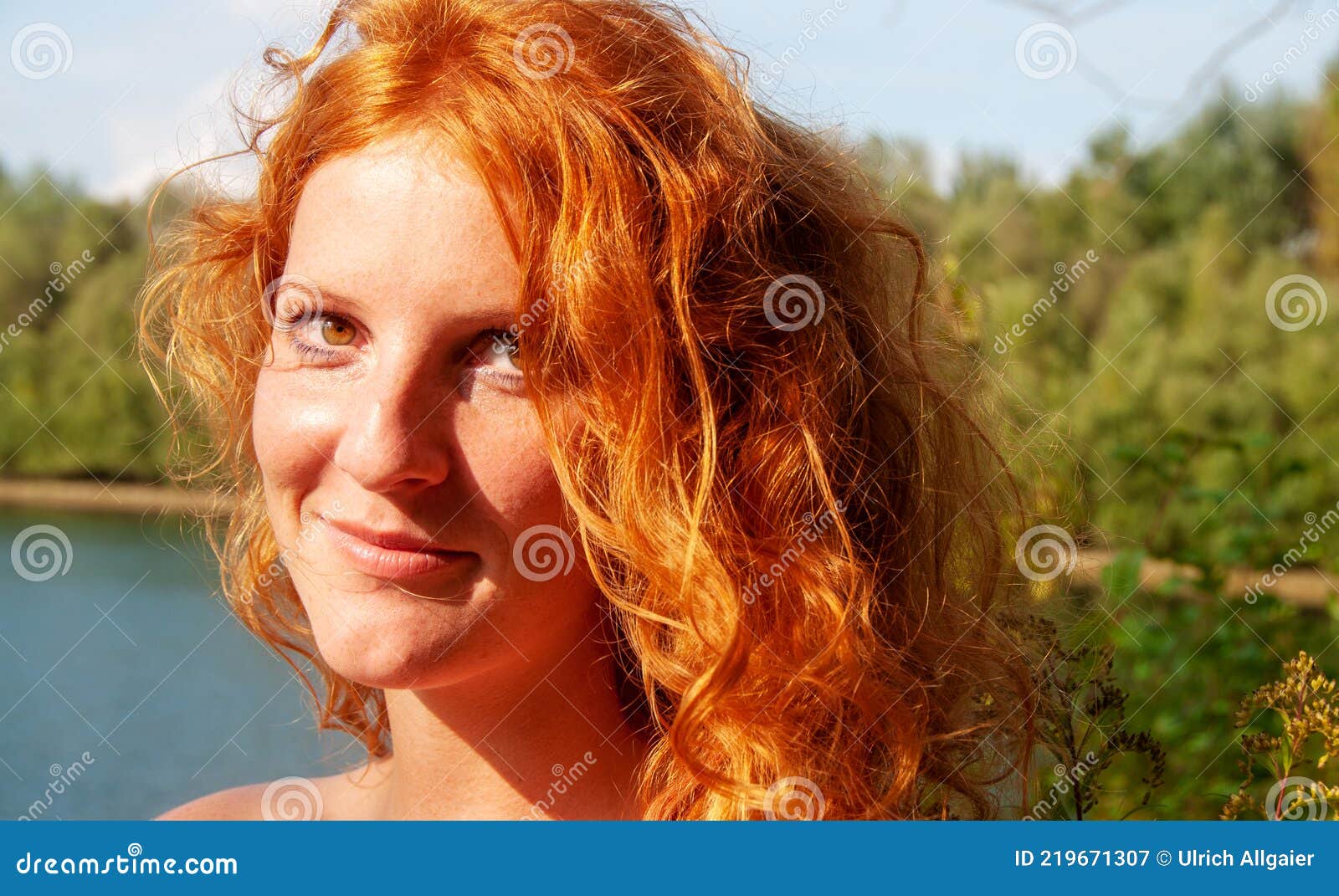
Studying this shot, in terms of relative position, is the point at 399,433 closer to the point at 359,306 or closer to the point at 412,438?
the point at 412,438

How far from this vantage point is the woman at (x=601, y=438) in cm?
159

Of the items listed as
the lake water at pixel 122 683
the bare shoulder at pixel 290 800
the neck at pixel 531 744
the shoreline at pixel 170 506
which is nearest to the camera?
the neck at pixel 531 744

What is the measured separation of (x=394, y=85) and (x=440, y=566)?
2.30 feet

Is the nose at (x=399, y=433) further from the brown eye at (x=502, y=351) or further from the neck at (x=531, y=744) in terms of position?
the neck at (x=531, y=744)

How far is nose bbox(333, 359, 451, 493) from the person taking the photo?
5.00ft

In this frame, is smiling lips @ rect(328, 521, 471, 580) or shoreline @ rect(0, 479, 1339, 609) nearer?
smiling lips @ rect(328, 521, 471, 580)

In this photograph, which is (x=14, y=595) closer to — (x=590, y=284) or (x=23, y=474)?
(x=23, y=474)

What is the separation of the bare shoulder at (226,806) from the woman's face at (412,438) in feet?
2.35

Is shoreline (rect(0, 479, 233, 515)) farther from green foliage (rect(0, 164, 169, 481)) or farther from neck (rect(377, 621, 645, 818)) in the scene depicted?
neck (rect(377, 621, 645, 818))

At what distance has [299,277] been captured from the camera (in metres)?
1.69

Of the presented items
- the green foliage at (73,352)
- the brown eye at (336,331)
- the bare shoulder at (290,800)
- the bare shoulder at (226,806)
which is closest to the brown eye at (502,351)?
the brown eye at (336,331)

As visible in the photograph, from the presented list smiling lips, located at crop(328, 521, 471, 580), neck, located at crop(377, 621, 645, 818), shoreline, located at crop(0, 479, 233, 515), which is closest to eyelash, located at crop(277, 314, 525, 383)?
smiling lips, located at crop(328, 521, 471, 580)

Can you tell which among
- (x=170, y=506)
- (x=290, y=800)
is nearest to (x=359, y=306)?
(x=290, y=800)

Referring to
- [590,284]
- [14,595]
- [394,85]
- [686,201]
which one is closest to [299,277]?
[394,85]
